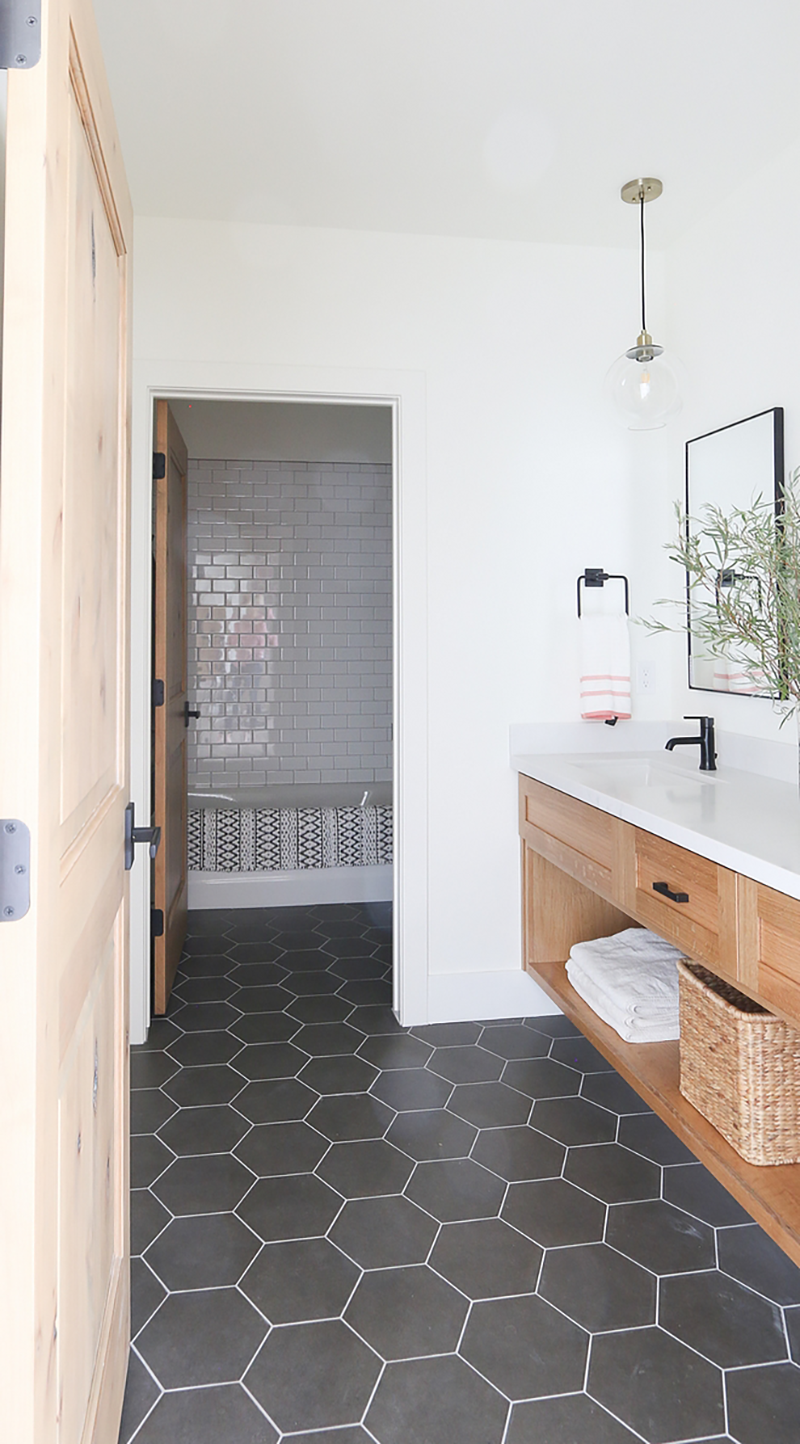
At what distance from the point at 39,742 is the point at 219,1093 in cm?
200

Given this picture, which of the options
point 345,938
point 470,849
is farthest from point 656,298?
point 345,938

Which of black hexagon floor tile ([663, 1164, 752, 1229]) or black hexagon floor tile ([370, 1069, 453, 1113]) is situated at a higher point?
black hexagon floor tile ([370, 1069, 453, 1113])

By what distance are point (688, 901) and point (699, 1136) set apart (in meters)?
0.46

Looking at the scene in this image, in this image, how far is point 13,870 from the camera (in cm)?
78

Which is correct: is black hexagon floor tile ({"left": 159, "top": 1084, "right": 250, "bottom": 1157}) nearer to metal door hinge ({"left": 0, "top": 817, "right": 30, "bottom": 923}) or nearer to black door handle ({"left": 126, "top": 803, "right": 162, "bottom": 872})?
black door handle ({"left": 126, "top": 803, "right": 162, "bottom": 872})

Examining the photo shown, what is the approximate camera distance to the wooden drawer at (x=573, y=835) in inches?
87.9

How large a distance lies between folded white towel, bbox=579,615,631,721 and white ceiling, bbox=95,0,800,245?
1269 mm

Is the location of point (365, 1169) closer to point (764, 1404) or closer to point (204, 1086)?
point (204, 1086)

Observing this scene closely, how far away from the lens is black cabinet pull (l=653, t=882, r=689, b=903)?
185cm

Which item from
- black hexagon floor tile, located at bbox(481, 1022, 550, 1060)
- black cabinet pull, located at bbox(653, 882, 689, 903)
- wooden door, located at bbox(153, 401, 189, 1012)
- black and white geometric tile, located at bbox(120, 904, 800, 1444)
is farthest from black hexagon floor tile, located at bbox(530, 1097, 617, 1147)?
wooden door, located at bbox(153, 401, 189, 1012)

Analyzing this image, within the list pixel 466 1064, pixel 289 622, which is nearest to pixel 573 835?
pixel 466 1064

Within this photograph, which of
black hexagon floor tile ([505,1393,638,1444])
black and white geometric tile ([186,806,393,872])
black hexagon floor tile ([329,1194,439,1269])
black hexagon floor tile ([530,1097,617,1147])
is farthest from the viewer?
black and white geometric tile ([186,806,393,872])

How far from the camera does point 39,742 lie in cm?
79

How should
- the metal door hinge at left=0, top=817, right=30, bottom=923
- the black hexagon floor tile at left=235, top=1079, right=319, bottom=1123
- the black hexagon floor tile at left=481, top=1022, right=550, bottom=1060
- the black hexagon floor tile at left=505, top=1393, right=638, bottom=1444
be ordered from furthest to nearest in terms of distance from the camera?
1. the black hexagon floor tile at left=481, top=1022, right=550, bottom=1060
2. the black hexagon floor tile at left=235, top=1079, right=319, bottom=1123
3. the black hexagon floor tile at left=505, top=1393, right=638, bottom=1444
4. the metal door hinge at left=0, top=817, right=30, bottom=923
